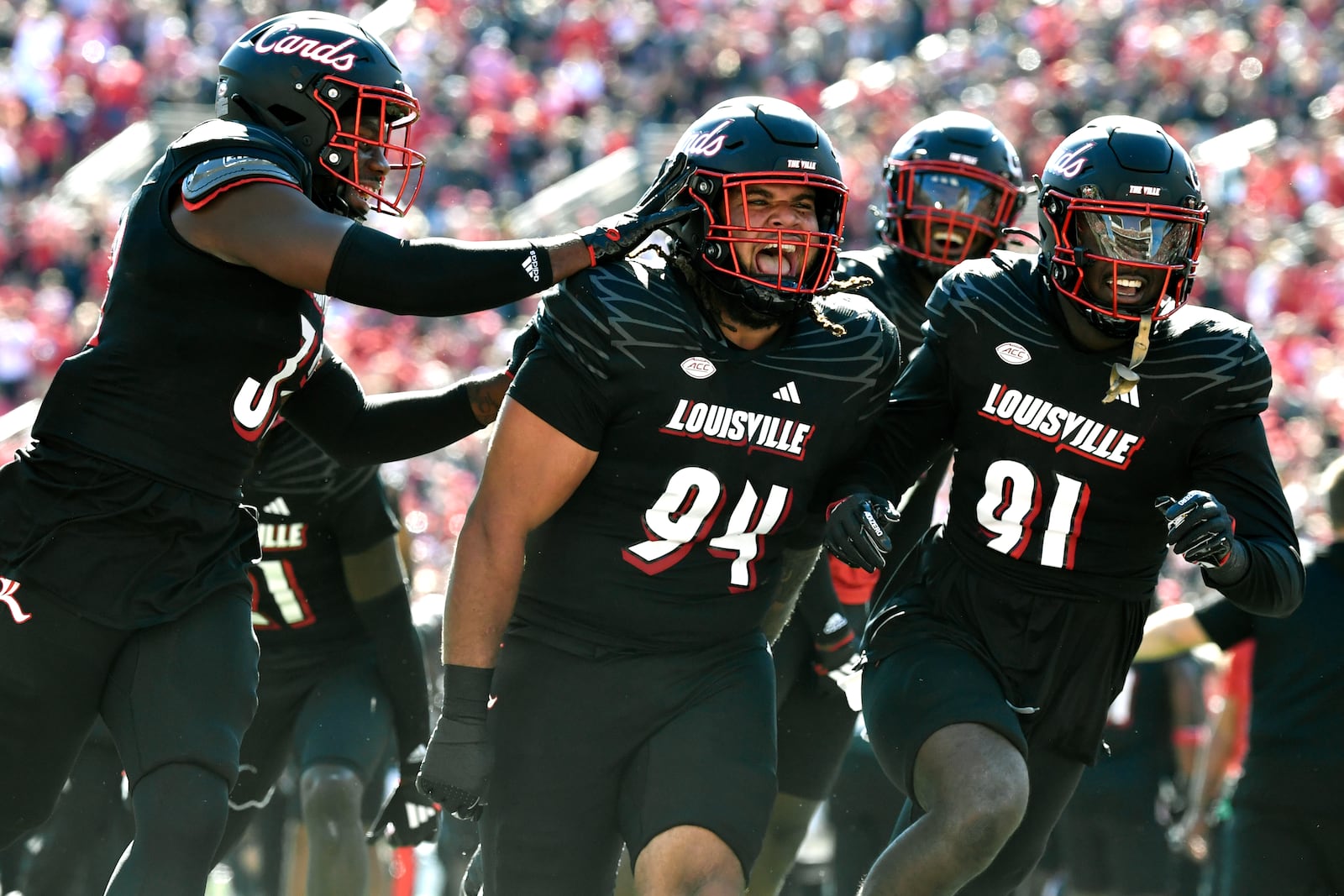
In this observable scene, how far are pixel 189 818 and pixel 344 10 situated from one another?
58.4ft

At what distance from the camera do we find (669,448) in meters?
3.76

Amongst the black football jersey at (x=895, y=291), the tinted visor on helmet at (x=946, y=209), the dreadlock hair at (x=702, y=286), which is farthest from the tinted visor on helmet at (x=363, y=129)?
the tinted visor on helmet at (x=946, y=209)

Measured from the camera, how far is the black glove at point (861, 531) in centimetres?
369

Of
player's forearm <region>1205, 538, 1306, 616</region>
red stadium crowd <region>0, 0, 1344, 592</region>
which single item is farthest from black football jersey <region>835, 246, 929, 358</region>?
Answer: red stadium crowd <region>0, 0, 1344, 592</region>

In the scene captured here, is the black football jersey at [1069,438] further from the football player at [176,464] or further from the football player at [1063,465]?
the football player at [176,464]

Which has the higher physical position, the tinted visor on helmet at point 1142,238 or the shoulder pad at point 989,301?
the tinted visor on helmet at point 1142,238

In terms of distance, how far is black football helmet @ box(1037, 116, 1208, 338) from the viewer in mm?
4023

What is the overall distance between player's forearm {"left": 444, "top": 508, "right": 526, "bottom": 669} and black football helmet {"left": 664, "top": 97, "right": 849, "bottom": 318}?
2.39 ft

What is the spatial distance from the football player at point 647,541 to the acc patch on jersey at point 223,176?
63 cm

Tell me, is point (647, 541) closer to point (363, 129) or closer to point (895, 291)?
point (363, 129)

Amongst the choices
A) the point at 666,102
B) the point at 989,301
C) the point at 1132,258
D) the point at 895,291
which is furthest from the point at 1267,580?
the point at 666,102

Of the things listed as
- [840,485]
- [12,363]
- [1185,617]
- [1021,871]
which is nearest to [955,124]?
[1185,617]

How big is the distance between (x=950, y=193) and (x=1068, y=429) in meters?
1.61

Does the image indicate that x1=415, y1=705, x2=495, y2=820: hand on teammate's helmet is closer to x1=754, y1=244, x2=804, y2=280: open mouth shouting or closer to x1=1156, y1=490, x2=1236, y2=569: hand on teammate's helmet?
x1=754, y1=244, x2=804, y2=280: open mouth shouting
